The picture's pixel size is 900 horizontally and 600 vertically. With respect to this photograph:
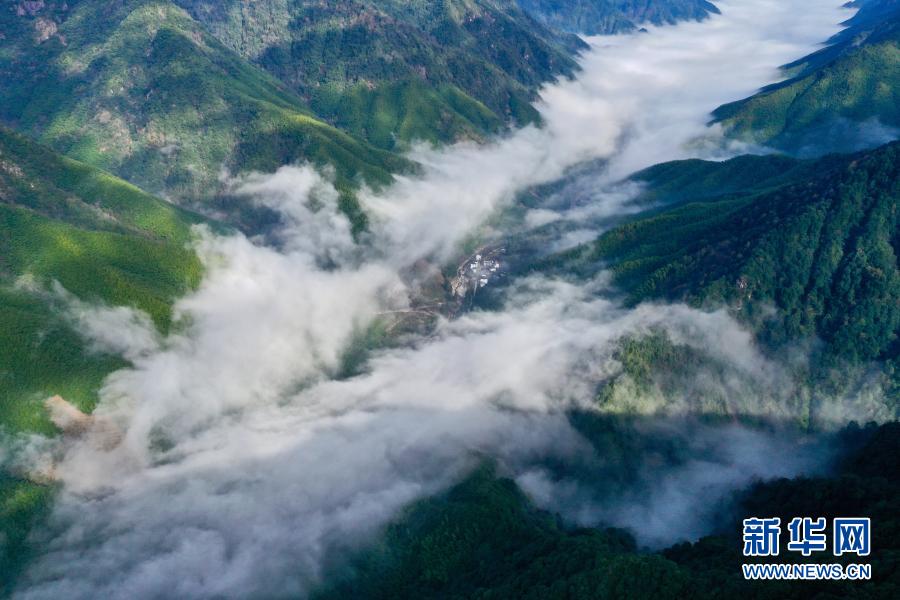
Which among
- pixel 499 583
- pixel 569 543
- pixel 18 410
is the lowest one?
pixel 499 583

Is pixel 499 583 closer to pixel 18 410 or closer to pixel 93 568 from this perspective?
pixel 93 568

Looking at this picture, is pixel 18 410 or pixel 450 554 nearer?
pixel 450 554

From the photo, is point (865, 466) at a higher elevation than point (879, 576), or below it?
higher

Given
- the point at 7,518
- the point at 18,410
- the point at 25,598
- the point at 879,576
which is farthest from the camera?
the point at 18,410

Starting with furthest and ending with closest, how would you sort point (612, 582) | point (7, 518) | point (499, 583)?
point (7, 518) < point (499, 583) < point (612, 582)

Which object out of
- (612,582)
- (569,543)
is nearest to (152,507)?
(569,543)

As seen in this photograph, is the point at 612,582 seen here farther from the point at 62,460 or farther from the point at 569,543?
the point at 62,460

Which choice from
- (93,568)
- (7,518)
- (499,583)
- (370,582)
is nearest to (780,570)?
(499,583)
